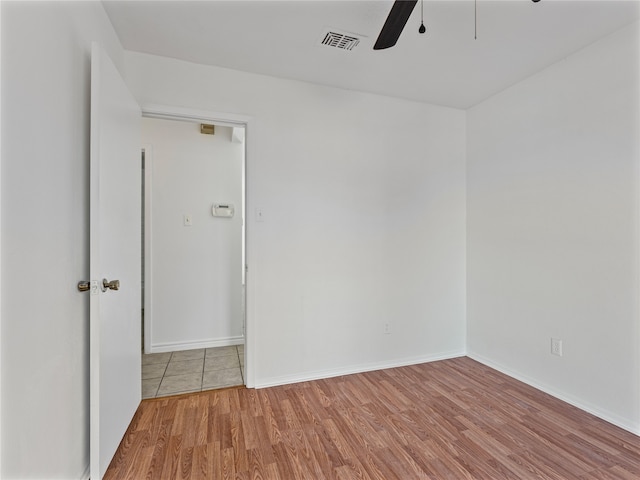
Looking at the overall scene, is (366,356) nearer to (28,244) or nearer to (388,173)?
(388,173)

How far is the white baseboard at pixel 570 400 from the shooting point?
1.97m

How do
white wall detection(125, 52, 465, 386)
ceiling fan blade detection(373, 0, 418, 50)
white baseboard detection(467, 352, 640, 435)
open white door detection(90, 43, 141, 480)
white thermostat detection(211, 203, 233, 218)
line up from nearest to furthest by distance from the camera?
ceiling fan blade detection(373, 0, 418, 50) < open white door detection(90, 43, 141, 480) < white baseboard detection(467, 352, 640, 435) < white wall detection(125, 52, 465, 386) < white thermostat detection(211, 203, 233, 218)

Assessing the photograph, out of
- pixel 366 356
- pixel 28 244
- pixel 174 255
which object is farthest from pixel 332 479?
pixel 174 255

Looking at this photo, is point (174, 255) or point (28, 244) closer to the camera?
point (28, 244)

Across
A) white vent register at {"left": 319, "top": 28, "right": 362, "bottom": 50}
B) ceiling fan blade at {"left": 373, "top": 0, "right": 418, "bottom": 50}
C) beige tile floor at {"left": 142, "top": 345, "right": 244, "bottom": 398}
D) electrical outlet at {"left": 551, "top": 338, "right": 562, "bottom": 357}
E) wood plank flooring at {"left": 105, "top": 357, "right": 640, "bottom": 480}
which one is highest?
white vent register at {"left": 319, "top": 28, "right": 362, "bottom": 50}

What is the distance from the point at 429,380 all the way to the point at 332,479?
1384mm

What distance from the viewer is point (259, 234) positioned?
2.50 meters

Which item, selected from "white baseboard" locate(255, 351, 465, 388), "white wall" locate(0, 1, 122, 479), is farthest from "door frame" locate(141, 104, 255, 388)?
"white wall" locate(0, 1, 122, 479)

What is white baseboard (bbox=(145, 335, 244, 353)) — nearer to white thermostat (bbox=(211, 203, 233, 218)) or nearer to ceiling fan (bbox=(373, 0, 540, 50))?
white thermostat (bbox=(211, 203, 233, 218))

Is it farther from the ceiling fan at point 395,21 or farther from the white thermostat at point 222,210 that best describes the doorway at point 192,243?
the ceiling fan at point 395,21

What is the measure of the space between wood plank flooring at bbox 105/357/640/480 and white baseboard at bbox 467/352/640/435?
64mm

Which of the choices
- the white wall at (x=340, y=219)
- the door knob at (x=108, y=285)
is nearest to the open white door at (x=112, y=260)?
the door knob at (x=108, y=285)

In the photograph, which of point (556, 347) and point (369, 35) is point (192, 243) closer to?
point (369, 35)

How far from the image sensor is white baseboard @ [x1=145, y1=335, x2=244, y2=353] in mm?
3234
